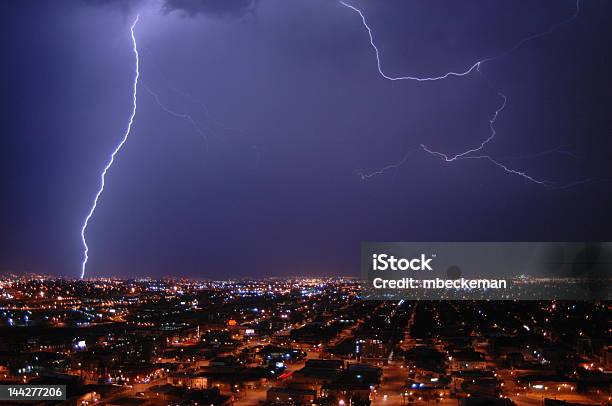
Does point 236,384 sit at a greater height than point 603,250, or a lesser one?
lesser

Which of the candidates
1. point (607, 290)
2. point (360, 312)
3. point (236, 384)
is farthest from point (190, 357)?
point (607, 290)

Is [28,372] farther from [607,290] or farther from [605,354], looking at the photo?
[607,290]

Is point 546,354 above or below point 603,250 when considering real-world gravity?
below

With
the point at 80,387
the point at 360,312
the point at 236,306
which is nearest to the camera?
the point at 80,387

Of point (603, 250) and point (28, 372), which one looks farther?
point (603, 250)

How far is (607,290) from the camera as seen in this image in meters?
28.1

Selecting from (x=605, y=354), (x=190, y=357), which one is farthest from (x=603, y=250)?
(x=190, y=357)

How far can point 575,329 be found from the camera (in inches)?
887

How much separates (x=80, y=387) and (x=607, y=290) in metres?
24.5

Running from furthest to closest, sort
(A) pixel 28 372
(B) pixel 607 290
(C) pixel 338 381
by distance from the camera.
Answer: (B) pixel 607 290, (A) pixel 28 372, (C) pixel 338 381

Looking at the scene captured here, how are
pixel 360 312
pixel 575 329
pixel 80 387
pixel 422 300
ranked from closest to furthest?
pixel 80 387 → pixel 575 329 → pixel 360 312 → pixel 422 300

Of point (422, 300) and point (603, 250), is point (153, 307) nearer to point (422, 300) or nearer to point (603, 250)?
point (422, 300)

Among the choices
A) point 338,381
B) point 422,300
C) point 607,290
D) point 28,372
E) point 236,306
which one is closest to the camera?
point 338,381

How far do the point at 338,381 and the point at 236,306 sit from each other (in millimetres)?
25694
